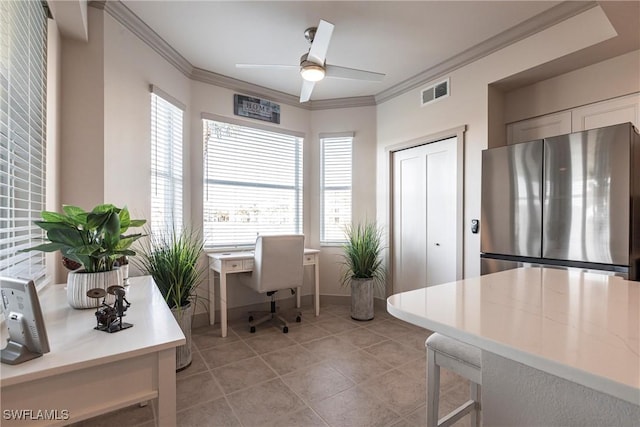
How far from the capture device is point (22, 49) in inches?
56.8

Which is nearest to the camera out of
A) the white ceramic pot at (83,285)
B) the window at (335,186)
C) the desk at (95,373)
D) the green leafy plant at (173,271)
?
the desk at (95,373)

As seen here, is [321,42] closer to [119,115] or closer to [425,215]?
[119,115]

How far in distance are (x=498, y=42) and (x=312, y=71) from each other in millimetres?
1686

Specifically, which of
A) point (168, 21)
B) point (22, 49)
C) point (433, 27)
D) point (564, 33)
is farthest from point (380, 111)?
point (22, 49)

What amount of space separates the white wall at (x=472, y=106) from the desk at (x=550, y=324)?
1.85 meters

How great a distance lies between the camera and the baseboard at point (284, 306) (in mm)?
3283

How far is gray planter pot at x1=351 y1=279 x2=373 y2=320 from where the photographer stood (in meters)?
3.48

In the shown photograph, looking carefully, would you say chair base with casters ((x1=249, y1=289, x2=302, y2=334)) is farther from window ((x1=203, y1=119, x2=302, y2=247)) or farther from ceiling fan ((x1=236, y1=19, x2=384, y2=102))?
ceiling fan ((x1=236, y1=19, x2=384, y2=102))

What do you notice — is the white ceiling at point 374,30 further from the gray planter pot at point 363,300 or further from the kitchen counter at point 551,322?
the gray planter pot at point 363,300

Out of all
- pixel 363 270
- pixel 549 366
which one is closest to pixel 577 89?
pixel 363 270

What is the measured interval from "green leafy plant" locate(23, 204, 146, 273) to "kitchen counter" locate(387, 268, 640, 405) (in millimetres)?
1155

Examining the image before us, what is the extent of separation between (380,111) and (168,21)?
2523mm

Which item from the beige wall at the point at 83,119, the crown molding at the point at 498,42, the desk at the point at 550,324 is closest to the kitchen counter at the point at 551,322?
the desk at the point at 550,324

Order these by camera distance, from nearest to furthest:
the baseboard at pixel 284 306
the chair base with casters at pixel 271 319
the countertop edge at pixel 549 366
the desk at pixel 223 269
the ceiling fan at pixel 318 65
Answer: the countertop edge at pixel 549 366 < the ceiling fan at pixel 318 65 < the desk at pixel 223 269 < the chair base with casters at pixel 271 319 < the baseboard at pixel 284 306
